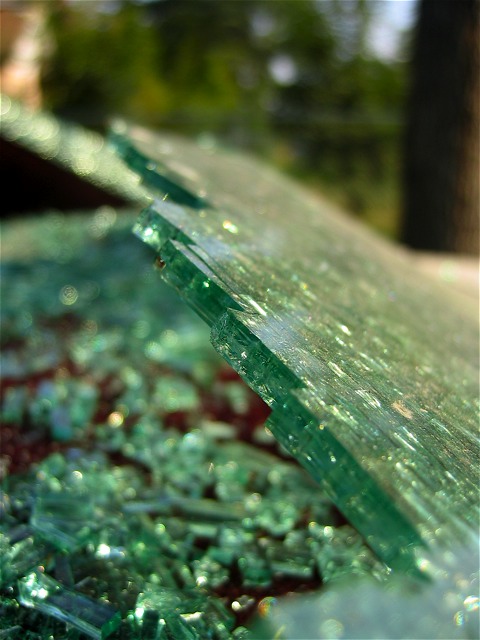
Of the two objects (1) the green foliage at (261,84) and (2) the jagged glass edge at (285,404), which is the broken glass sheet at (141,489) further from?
(1) the green foliage at (261,84)

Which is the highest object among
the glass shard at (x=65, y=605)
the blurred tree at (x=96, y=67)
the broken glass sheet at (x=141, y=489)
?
the glass shard at (x=65, y=605)

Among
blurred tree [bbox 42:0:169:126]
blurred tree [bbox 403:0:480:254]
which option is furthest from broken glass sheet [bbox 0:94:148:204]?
blurred tree [bbox 42:0:169:126]

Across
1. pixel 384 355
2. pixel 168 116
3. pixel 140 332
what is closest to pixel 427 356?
pixel 384 355

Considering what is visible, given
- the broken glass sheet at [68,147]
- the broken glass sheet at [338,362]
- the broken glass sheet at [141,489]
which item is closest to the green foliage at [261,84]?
the broken glass sheet at [68,147]

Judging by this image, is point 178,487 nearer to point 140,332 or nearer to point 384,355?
point 384,355

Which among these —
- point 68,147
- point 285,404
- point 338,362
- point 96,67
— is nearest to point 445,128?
point 68,147

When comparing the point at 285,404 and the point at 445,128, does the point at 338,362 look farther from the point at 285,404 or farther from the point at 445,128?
the point at 445,128

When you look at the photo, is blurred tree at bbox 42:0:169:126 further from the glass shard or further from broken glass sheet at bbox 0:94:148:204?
the glass shard
